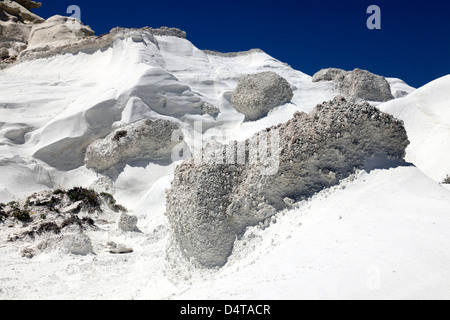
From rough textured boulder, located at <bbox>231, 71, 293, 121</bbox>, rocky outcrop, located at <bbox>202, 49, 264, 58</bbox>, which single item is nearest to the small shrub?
rough textured boulder, located at <bbox>231, 71, 293, 121</bbox>

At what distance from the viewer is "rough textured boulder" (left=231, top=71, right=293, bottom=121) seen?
16.2 metres

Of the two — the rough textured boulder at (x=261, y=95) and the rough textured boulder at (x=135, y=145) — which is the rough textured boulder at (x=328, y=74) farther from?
the rough textured boulder at (x=135, y=145)

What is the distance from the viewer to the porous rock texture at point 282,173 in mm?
5977

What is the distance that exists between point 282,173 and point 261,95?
10.5m

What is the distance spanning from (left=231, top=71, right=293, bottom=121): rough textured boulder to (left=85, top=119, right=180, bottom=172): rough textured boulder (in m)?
3.46

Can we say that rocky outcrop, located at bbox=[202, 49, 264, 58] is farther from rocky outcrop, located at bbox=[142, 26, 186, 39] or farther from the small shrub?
the small shrub

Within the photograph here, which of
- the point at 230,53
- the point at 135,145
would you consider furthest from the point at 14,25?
Answer: the point at 135,145

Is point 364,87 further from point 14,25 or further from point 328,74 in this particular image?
point 14,25

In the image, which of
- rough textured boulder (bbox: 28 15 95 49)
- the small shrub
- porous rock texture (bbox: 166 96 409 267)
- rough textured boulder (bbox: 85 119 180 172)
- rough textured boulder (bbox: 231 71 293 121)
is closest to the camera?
porous rock texture (bbox: 166 96 409 267)

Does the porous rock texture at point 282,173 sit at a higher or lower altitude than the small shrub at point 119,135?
higher

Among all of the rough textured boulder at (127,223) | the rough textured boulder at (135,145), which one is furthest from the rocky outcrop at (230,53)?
the rough textured boulder at (127,223)

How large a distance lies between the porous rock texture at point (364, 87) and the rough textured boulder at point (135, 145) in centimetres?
810

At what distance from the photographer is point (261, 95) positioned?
16172 mm
